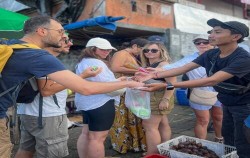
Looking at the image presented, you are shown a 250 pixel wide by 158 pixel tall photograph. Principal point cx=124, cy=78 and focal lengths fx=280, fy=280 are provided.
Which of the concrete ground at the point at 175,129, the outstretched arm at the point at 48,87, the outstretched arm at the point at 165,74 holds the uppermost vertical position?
the outstretched arm at the point at 165,74

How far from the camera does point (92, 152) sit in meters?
3.48

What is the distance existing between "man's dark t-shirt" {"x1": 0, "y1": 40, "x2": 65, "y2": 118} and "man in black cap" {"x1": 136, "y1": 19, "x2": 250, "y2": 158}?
1.41 metres

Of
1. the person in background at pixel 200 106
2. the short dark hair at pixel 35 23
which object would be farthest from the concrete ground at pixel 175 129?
the short dark hair at pixel 35 23

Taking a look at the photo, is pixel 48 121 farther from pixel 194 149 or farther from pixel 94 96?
pixel 194 149

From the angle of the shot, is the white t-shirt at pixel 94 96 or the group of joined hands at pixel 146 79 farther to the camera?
the white t-shirt at pixel 94 96

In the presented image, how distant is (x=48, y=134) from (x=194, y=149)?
173 cm

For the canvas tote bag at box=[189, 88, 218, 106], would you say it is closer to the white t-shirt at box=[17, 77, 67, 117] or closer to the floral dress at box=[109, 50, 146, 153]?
the floral dress at box=[109, 50, 146, 153]

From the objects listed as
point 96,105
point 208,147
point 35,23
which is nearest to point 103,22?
point 96,105

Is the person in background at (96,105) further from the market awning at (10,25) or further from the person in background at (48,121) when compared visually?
the market awning at (10,25)

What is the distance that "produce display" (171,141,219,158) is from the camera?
330 cm

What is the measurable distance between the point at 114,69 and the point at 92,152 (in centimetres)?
139

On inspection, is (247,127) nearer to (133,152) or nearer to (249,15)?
(133,152)

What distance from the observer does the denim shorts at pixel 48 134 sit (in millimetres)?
2715

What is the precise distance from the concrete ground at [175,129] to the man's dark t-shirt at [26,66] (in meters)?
2.63
